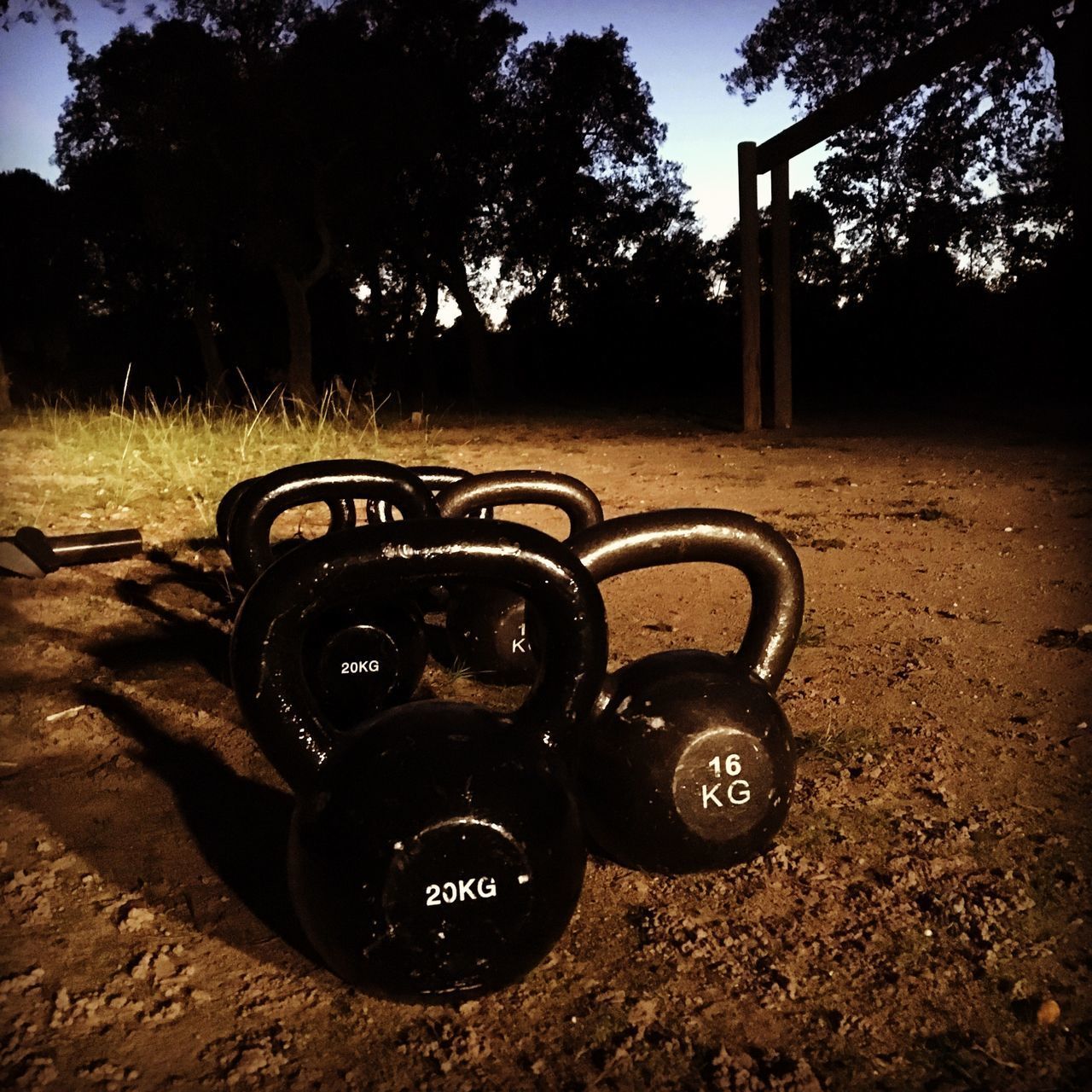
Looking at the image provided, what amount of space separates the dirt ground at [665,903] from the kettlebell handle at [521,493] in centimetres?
73

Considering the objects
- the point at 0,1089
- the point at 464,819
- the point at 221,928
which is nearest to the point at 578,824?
the point at 464,819

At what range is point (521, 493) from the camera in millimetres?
3564

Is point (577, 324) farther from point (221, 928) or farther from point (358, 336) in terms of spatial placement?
point (221, 928)

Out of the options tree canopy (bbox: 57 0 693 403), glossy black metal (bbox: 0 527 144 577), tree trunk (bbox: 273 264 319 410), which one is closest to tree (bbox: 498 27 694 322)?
tree canopy (bbox: 57 0 693 403)

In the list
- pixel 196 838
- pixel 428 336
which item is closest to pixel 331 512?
pixel 196 838

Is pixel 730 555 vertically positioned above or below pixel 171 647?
above

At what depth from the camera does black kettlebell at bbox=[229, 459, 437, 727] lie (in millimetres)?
3080

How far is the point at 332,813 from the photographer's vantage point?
1.85m

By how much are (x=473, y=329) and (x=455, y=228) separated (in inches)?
93.9

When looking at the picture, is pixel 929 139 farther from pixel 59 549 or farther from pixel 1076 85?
pixel 59 549

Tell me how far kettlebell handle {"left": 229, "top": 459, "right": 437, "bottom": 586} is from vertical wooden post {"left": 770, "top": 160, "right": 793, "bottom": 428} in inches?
377

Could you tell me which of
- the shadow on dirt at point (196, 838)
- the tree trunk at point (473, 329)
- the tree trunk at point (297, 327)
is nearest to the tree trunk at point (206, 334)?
the tree trunk at point (297, 327)

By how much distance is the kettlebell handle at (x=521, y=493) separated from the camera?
11.6 ft

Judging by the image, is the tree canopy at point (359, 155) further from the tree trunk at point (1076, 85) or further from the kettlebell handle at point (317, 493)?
the kettlebell handle at point (317, 493)
